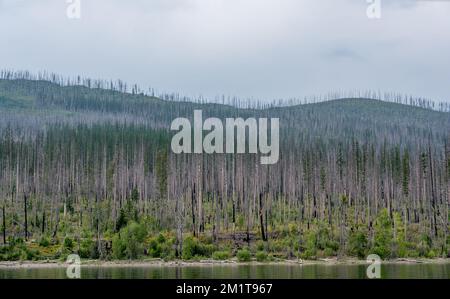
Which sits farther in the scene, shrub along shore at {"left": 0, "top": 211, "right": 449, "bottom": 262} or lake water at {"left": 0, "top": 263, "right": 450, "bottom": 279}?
shrub along shore at {"left": 0, "top": 211, "right": 449, "bottom": 262}

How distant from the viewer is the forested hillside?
59125 mm

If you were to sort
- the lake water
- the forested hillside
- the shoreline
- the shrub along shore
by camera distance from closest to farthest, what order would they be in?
the lake water → the shoreline → the shrub along shore → the forested hillside

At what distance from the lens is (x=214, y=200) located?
8744 cm

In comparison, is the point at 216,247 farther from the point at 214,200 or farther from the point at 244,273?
the point at 214,200

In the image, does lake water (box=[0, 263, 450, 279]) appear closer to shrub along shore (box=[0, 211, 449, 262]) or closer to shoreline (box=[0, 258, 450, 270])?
shoreline (box=[0, 258, 450, 270])

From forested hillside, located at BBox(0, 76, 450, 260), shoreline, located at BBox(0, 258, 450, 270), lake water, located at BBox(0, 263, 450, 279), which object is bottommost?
shoreline, located at BBox(0, 258, 450, 270)

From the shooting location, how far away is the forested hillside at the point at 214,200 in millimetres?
59125

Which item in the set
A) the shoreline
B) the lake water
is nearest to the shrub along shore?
the shoreline

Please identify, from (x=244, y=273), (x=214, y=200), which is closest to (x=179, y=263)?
(x=244, y=273)

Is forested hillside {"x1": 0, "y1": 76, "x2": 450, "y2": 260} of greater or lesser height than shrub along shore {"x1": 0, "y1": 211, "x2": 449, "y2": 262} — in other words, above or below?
above

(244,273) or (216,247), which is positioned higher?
(216,247)

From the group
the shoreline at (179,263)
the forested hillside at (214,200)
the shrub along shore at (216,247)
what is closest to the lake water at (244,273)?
the shoreline at (179,263)
